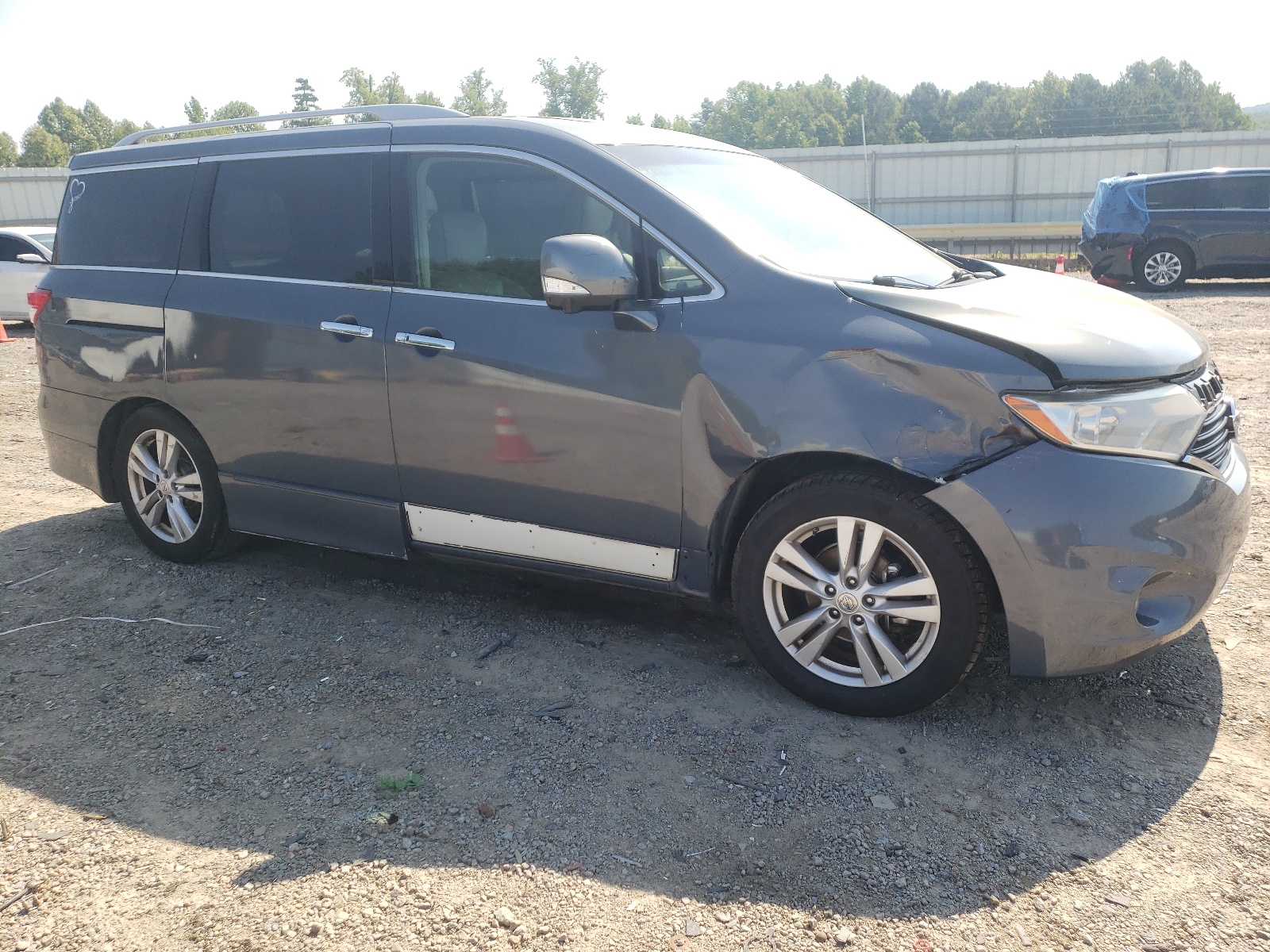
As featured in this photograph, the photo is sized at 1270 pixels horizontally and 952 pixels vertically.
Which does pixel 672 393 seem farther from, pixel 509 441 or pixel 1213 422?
pixel 1213 422

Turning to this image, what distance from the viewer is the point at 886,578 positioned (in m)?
3.15

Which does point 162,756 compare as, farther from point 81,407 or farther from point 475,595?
point 81,407

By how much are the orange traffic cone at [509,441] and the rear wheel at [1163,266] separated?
14.2 m

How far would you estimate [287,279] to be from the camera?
416 cm

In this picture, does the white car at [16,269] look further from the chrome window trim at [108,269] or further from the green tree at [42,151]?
the green tree at [42,151]

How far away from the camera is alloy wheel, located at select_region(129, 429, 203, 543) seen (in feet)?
15.5

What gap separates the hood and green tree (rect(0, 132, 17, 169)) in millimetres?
96748

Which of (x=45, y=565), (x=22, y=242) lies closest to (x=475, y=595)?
(x=45, y=565)

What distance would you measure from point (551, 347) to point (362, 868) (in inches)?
69.7

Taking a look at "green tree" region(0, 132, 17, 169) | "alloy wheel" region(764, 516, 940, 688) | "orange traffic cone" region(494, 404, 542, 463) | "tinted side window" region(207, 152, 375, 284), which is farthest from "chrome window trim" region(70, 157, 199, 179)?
"green tree" region(0, 132, 17, 169)

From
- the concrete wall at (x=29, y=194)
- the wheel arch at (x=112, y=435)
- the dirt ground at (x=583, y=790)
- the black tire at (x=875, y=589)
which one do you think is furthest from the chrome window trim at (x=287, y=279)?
the concrete wall at (x=29, y=194)

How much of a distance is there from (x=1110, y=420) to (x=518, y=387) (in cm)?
191

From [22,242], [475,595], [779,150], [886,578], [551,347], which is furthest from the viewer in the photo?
[779,150]

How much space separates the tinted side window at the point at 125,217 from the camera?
15.0ft
